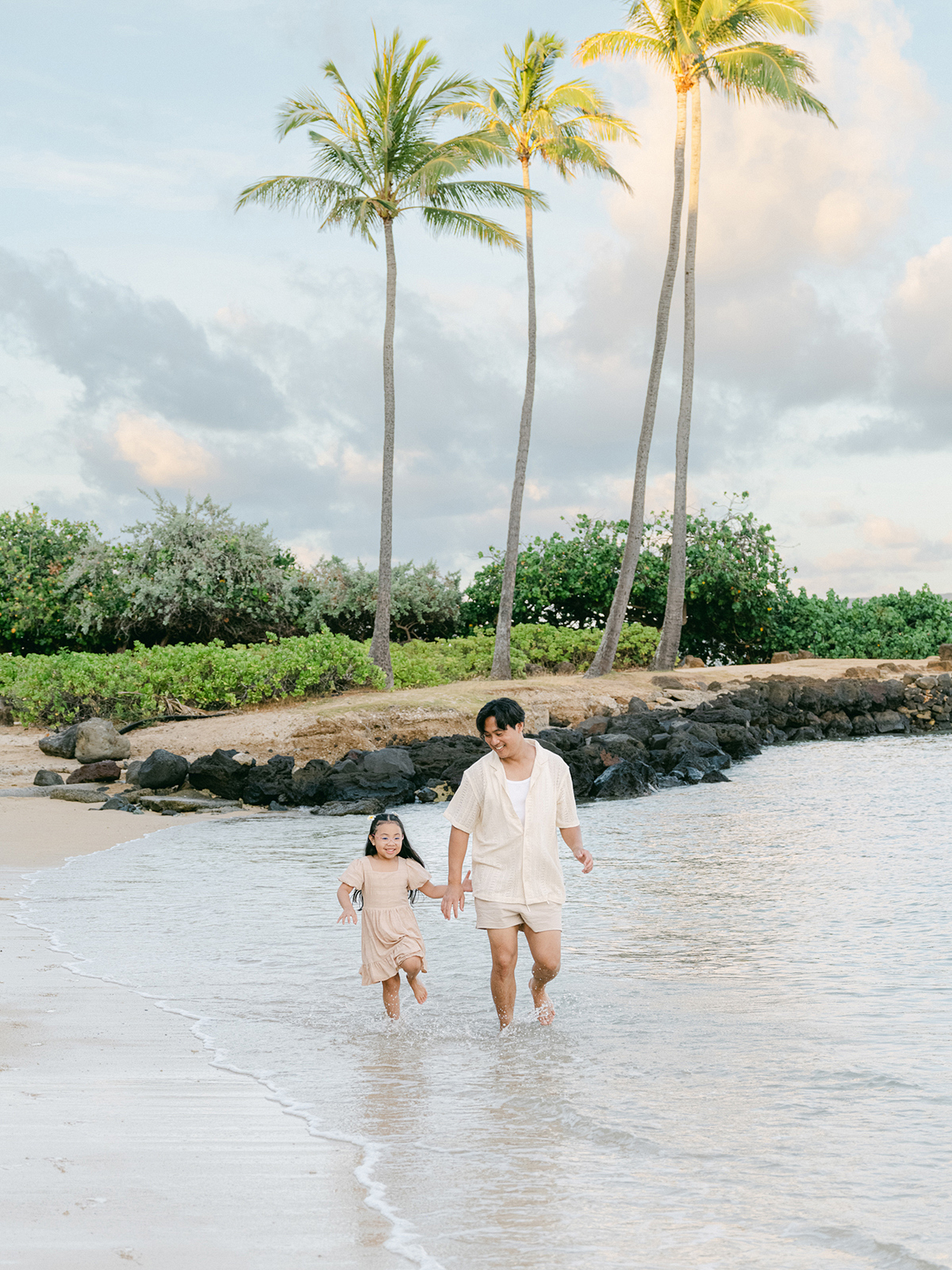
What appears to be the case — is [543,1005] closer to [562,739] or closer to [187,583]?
[562,739]

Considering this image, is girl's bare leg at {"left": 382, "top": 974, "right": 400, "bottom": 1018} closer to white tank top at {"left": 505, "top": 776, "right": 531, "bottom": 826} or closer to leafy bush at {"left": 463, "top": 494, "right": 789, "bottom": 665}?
white tank top at {"left": 505, "top": 776, "right": 531, "bottom": 826}

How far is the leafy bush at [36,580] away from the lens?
28.5 metres

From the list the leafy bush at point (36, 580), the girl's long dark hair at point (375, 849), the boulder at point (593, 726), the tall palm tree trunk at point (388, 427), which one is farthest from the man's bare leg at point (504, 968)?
the leafy bush at point (36, 580)

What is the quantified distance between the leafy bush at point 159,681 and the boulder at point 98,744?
1937 mm

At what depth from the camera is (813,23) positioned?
990 inches

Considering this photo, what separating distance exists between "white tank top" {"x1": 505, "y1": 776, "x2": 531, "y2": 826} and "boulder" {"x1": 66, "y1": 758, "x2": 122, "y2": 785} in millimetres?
11856

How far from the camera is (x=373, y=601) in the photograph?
28469mm

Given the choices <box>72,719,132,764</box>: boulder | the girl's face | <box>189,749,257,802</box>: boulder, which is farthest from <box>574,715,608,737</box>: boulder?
the girl's face

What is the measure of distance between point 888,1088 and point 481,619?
26.7 m

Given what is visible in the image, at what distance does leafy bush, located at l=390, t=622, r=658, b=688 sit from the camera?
2622cm

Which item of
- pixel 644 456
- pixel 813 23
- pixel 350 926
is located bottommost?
pixel 350 926

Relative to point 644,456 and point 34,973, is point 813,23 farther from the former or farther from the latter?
point 34,973

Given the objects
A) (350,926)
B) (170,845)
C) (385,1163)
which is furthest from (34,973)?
(170,845)

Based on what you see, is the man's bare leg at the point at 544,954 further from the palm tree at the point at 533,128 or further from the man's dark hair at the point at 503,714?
the palm tree at the point at 533,128
